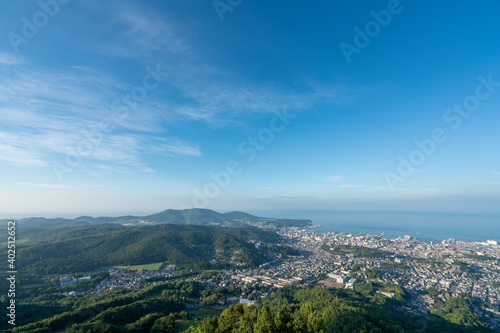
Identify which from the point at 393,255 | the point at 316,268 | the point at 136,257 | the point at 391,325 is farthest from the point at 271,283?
the point at 393,255

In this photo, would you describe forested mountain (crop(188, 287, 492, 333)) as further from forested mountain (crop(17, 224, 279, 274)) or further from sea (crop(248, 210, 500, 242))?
sea (crop(248, 210, 500, 242))

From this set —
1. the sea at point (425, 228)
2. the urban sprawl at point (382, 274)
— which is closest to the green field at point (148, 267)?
the urban sprawl at point (382, 274)

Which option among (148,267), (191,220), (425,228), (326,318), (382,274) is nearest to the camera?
(326,318)

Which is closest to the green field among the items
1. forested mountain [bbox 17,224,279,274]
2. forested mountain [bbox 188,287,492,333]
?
forested mountain [bbox 17,224,279,274]

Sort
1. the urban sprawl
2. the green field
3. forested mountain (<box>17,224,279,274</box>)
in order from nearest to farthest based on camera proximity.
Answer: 1. the urban sprawl
2. forested mountain (<box>17,224,279,274</box>)
3. the green field

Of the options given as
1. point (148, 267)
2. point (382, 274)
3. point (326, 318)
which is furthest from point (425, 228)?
point (148, 267)

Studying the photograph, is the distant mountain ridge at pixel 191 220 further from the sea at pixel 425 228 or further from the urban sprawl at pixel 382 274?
the urban sprawl at pixel 382 274

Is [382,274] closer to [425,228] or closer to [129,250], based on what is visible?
[129,250]

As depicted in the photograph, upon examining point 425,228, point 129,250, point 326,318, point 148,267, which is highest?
point 326,318
